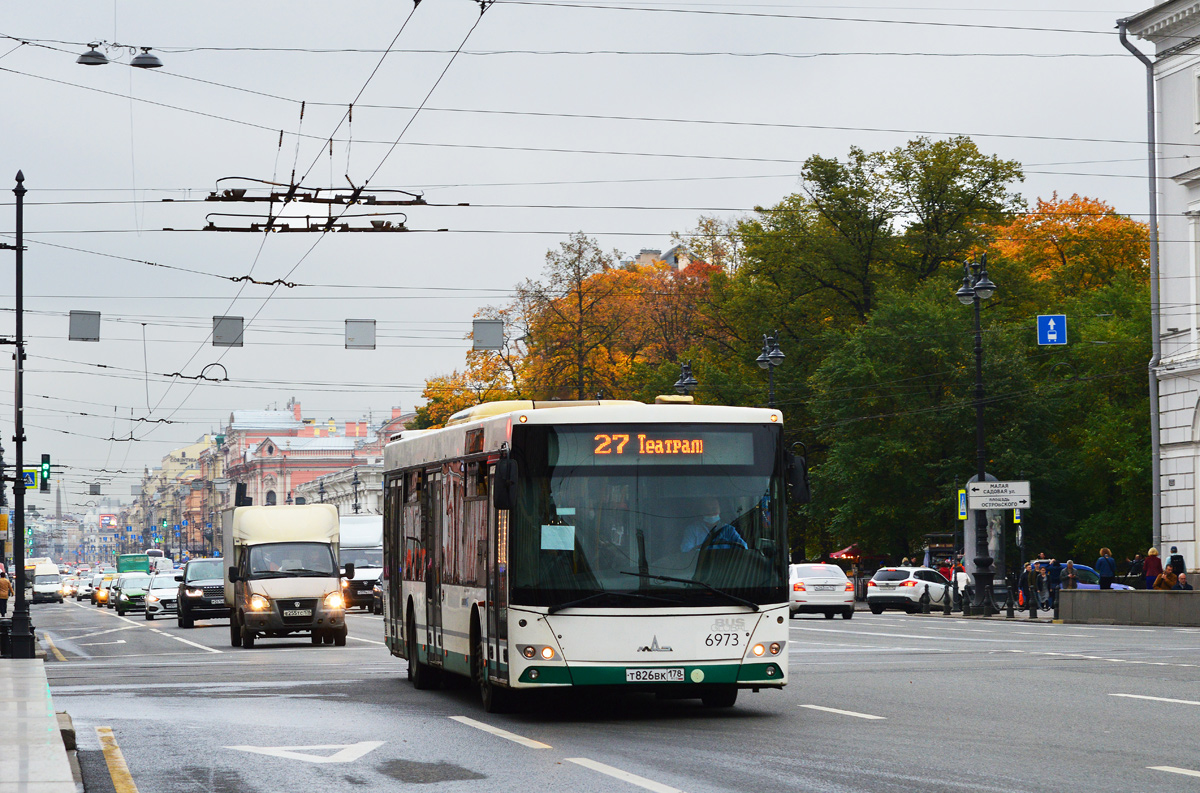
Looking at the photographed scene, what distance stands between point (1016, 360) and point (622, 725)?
43386 millimetres

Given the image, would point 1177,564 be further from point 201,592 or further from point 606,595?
point 606,595

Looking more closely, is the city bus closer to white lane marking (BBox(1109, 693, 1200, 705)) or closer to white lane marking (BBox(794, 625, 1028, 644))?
white lane marking (BBox(1109, 693, 1200, 705))

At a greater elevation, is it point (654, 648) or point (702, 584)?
point (702, 584)

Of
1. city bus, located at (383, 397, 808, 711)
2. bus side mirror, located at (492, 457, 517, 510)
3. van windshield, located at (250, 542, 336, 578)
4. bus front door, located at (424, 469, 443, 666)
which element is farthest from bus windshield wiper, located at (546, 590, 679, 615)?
van windshield, located at (250, 542, 336, 578)

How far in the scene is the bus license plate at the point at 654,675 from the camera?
14820mm

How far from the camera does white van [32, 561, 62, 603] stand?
103 metres

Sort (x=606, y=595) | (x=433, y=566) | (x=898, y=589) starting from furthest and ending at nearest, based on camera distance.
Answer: (x=898, y=589) → (x=433, y=566) → (x=606, y=595)

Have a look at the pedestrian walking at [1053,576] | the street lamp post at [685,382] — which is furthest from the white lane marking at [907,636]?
the street lamp post at [685,382]

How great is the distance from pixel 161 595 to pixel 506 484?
148 ft

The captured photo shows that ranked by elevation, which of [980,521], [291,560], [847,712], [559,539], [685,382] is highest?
[685,382]

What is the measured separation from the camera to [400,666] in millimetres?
24062

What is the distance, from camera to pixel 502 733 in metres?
14.2

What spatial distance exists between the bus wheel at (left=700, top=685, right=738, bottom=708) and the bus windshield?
1.34 m

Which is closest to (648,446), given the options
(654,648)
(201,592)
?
(654,648)
